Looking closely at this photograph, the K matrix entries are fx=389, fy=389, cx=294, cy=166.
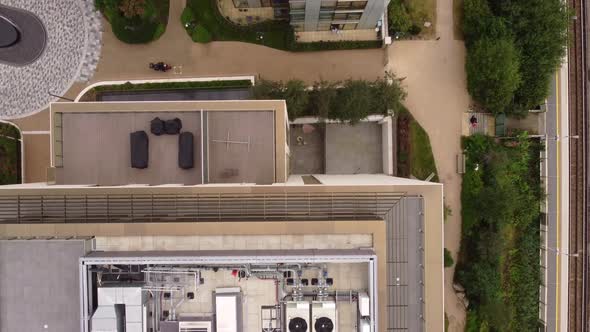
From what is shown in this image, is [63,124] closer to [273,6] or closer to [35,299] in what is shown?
[35,299]

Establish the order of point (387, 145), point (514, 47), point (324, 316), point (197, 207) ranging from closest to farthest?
point (324, 316), point (197, 207), point (514, 47), point (387, 145)

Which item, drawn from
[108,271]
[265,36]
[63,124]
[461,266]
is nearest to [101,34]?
[63,124]

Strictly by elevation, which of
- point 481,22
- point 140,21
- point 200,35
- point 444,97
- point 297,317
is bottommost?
point 297,317

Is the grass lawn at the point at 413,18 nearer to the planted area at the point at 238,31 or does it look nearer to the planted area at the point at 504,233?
the planted area at the point at 238,31

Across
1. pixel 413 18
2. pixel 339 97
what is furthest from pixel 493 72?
pixel 339 97

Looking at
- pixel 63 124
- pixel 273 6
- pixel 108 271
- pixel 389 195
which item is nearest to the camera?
pixel 108 271

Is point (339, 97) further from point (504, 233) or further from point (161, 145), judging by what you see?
point (504, 233)

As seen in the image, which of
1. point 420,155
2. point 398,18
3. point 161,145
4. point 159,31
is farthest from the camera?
point 159,31
